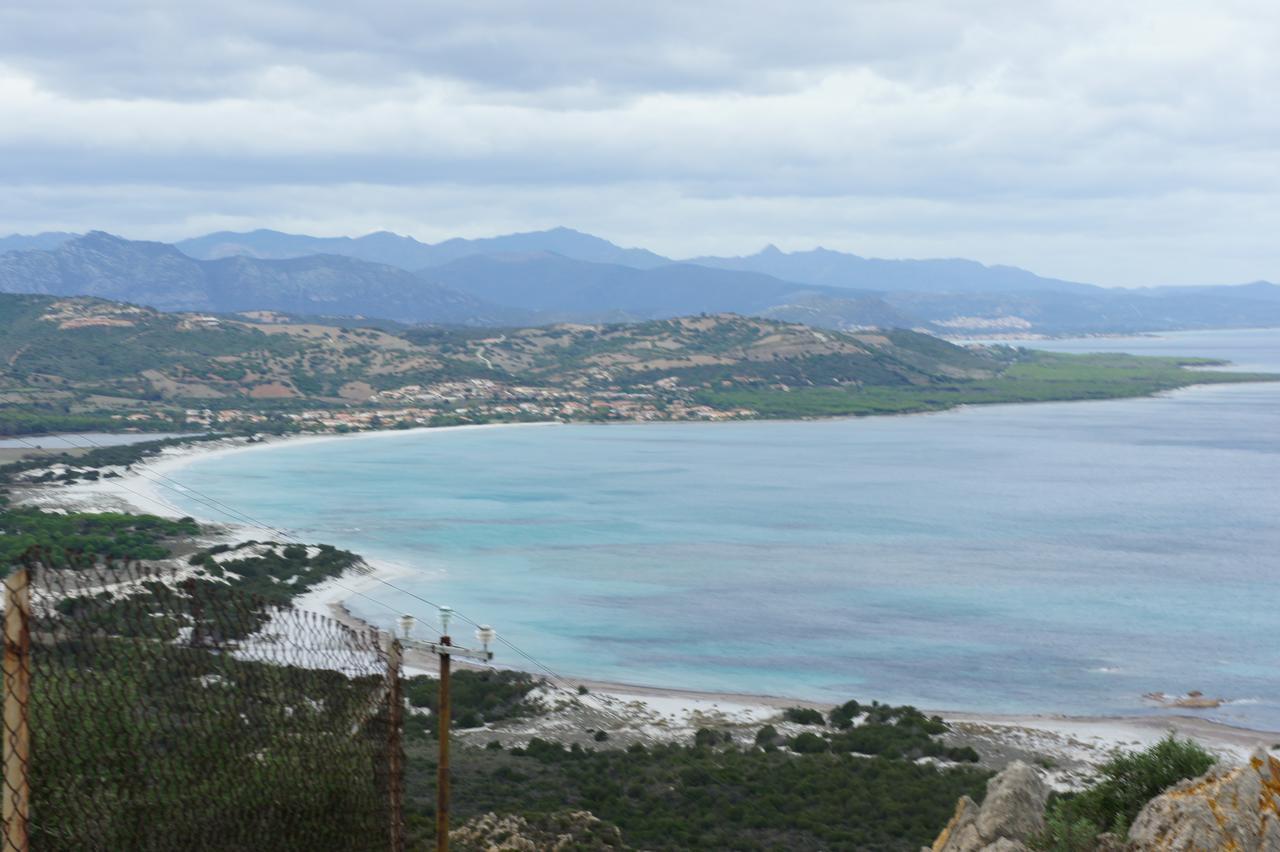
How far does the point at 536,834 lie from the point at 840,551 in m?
40.4

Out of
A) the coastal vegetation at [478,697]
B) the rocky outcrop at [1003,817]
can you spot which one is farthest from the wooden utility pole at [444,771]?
the coastal vegetation at [478,697]

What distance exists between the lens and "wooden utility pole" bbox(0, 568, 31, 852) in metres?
6.17

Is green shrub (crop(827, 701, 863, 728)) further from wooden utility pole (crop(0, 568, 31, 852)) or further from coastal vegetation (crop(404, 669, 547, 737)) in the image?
wooden utility pole (crop(0, 568, 31, 852))

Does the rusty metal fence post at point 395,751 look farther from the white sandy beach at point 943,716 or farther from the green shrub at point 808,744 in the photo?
the white sandy beach at point 943,716

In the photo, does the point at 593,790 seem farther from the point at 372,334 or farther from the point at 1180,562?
the point at 372,334

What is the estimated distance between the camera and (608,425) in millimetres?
121250

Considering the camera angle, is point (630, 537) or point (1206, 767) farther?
point (630, 537)

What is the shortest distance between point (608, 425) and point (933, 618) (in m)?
76.9

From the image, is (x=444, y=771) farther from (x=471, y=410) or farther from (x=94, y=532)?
(x=471, y=410)

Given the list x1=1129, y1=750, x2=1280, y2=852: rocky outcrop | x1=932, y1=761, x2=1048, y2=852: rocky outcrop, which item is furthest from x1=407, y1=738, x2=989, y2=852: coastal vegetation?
x1=1129, y1=750, x2=1280, y2=852: rocky outcrop

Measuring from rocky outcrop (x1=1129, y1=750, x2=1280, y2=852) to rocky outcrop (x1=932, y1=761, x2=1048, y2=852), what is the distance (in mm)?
2405

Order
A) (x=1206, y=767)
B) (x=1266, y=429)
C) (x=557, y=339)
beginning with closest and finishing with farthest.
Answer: (x=1206, y=767), (x=1266, y=429), (x=557, y=339)

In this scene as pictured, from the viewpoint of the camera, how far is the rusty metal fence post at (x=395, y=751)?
1059 cm

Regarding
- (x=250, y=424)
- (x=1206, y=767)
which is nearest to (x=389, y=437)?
(x=250, y=424)
